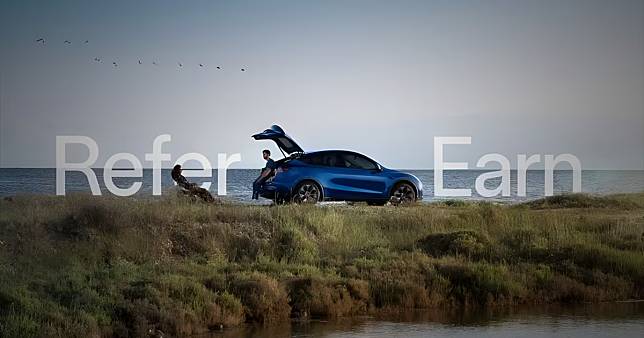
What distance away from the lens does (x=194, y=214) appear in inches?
780

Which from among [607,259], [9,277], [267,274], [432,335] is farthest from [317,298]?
[607,259]

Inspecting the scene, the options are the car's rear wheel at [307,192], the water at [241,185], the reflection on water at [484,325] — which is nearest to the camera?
the reflection on water at [484,325]

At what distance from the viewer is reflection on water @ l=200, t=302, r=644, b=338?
14016 millimetres

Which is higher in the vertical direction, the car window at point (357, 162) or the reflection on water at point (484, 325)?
the car window at point (357, 162)

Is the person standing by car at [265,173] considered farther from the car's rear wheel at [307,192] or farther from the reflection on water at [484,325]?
the reflection on water at [484,325]

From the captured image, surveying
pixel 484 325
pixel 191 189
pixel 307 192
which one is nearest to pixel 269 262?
pixel 484 325

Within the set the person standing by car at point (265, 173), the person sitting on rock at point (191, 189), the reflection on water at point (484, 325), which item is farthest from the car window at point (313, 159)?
the reflection on water at point (484, 325)

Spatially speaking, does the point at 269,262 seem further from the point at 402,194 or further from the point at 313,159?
the point at 402,194

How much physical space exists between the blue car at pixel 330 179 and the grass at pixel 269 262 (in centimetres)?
189

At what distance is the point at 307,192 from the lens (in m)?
24.0

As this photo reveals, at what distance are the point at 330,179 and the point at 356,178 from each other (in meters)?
0.74

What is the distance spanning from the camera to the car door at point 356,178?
2428 centimetres

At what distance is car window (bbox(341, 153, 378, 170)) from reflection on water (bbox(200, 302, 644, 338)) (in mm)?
8970

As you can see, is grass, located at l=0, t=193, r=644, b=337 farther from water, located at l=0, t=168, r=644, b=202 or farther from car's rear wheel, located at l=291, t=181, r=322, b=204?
water, located at l=0, t=168, r=644, b=202
